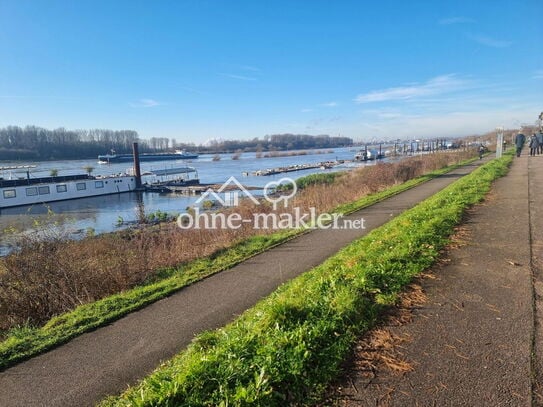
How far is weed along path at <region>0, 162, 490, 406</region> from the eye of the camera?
361 cm

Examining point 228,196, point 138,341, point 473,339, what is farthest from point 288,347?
point 228,196

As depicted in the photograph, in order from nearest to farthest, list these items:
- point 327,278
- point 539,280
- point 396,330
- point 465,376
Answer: point 465,376 < point 396,330 < point 539,280 < point 327,278

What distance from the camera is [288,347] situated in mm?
3156

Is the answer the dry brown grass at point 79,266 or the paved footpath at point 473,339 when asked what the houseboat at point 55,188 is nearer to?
the dry brown grass at point 79,266

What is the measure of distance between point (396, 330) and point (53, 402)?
3.54m

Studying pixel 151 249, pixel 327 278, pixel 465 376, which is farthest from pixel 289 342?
pixel 151 249

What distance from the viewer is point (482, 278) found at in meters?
4.66

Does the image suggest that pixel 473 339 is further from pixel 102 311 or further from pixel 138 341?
pixel 102 311

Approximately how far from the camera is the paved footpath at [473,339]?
2619 mm

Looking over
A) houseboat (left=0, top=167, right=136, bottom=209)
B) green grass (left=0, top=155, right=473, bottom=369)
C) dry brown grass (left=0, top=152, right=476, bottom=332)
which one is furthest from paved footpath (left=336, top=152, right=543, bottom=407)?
houseboat (left=0, top=167, right=136, bottom=209)

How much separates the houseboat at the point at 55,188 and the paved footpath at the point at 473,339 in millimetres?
50299

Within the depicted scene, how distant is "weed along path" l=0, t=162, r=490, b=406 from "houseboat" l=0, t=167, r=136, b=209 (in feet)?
152

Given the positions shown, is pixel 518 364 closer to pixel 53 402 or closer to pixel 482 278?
pixel 482 278

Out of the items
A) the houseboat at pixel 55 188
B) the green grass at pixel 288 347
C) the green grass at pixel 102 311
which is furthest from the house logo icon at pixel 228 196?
the houseboat at pixel 55 188
